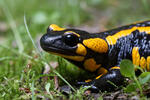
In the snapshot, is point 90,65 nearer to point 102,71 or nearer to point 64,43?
point 102,71

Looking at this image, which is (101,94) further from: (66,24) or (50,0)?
(50,0)

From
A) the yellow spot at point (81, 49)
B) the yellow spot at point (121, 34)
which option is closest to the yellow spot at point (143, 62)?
the yellow spot at point (121, 34)

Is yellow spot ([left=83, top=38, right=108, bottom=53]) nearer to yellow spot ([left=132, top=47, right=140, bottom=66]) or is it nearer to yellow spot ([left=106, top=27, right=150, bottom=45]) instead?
yellow spot ([left=106, top=27, right=150, bottom=45])

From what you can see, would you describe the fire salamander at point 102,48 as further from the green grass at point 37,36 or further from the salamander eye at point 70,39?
the green grass at point 37,36

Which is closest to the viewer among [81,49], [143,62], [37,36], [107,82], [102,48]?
[107,82]

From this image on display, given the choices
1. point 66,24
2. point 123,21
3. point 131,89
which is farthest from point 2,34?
point 131,89

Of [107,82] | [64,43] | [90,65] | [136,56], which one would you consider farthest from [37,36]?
[107,82]
